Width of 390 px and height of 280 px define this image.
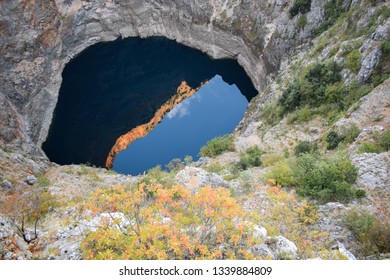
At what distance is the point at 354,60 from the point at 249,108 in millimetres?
16163

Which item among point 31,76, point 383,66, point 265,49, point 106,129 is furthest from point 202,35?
point 383,66

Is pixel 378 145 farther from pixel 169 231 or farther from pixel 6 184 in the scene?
pixel 6 184

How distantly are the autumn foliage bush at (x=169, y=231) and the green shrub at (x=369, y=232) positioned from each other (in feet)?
15.8

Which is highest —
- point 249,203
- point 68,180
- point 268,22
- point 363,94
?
point 268,22

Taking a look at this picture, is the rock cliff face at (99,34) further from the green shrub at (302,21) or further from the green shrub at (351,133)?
the green shrub at (351,133)

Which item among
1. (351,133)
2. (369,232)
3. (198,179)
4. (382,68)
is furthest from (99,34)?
(369,232)

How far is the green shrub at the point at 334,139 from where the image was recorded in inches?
981

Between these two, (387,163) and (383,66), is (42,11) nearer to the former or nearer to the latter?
(383,66)

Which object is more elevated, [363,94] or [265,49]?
[265,49]

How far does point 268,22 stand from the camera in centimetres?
4875

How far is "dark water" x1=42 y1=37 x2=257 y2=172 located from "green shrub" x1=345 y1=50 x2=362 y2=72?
74.4 feet

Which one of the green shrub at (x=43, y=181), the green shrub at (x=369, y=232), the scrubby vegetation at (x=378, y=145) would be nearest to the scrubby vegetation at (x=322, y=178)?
the scrubby vegetation at (x=378, y=145)

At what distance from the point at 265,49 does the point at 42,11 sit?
3133cm

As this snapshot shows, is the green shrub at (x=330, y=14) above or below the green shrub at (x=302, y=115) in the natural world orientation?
above
